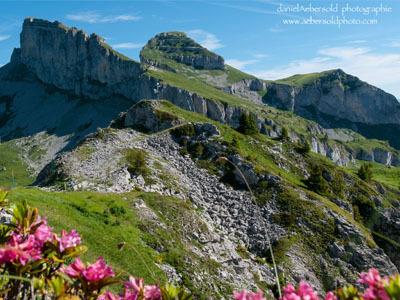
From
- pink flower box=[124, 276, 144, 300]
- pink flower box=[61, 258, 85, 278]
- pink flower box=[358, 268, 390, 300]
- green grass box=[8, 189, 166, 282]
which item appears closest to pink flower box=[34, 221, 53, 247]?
pink flower box=[61, 258, 85, 278]

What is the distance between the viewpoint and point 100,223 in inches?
1353

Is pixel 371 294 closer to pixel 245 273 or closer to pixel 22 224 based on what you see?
pixel 22 224

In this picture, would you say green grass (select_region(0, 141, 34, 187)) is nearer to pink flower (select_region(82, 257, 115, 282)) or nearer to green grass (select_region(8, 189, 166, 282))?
green grass (select_region(8, 189, 166, 282))

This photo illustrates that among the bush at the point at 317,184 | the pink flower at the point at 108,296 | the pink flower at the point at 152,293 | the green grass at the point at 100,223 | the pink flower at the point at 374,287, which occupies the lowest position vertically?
the bush at the point at 317,184

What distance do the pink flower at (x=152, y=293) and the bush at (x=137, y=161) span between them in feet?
152

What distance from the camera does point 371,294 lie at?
13.1 ft

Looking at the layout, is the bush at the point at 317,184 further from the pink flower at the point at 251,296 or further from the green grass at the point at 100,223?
the pink flower at the point at 251,296

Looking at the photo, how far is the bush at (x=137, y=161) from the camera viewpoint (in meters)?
51.7

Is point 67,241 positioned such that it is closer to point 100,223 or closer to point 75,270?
point 75,270

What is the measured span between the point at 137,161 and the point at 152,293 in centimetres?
4927

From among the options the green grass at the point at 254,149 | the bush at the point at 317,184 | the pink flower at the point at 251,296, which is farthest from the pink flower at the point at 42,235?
the bush at the point at 317,184

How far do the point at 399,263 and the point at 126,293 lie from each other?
62.0 m

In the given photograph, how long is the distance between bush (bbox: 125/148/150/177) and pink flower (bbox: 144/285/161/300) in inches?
1829

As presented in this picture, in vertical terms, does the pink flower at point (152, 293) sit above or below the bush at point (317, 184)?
above
